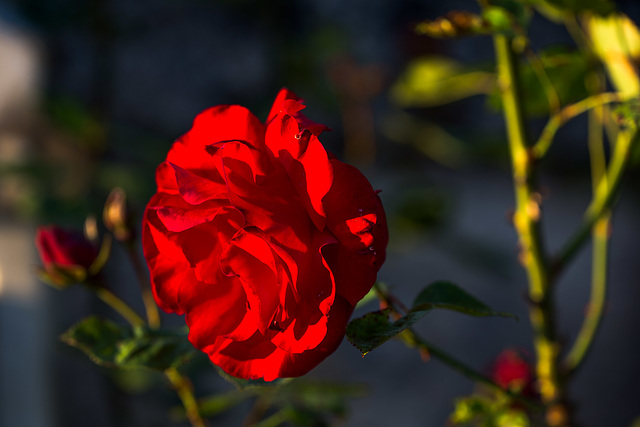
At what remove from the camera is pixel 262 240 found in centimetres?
27

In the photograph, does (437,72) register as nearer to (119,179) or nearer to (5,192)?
(119,179)

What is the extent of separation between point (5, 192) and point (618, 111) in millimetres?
1126

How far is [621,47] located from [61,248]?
0.42 metres

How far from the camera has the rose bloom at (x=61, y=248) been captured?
41cm

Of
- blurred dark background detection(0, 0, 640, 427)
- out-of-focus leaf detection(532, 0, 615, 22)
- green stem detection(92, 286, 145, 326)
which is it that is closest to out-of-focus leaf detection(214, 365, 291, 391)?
green stem detection(92, 286, 145, 326)

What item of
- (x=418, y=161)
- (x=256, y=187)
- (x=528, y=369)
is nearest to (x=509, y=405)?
(x=528, y=369)

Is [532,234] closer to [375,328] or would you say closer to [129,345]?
[375,328]

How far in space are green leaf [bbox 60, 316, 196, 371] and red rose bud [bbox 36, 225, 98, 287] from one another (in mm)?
37

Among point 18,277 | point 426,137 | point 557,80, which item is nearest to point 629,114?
point 557,80

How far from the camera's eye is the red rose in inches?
10.4

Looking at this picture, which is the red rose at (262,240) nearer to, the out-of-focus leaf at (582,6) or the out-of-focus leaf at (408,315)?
the out-of-focus leaf at (408,315)

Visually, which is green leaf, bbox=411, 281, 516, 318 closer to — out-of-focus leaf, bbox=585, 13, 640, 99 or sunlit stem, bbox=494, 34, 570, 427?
sunlit stem, bbox=494, 34, 570, 427

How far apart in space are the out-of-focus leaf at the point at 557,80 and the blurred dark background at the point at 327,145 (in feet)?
1.53

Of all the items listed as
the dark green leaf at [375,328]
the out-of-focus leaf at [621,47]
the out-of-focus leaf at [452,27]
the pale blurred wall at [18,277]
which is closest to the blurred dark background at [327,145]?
the pale blurred wall at [18,277]
